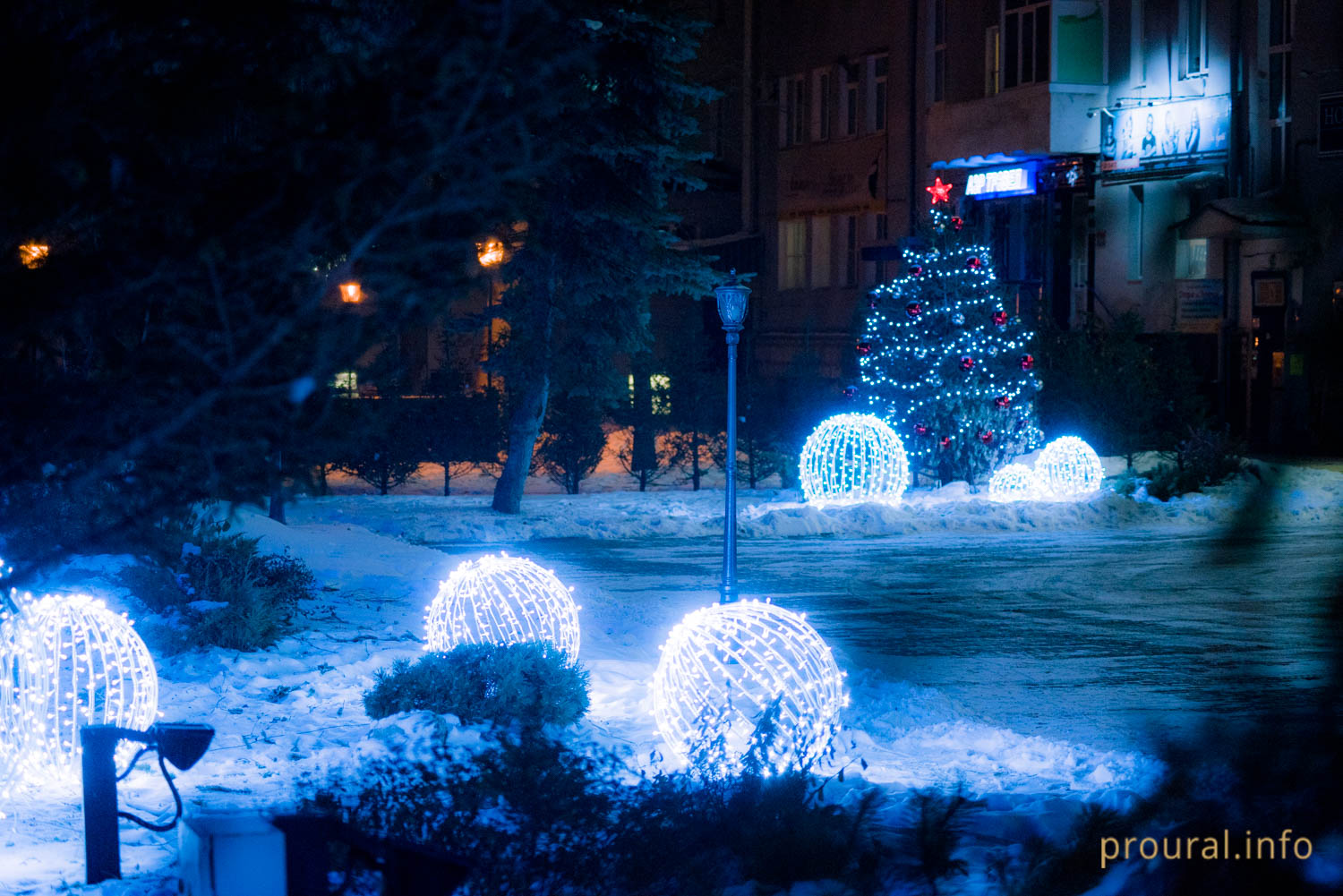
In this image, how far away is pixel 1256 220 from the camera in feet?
6.34

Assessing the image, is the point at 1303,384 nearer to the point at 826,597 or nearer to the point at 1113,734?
the point at 1113,734

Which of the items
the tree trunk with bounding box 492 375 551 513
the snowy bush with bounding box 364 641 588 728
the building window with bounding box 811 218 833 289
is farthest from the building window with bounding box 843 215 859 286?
the snowy bush with bounding box 364 641 588 728

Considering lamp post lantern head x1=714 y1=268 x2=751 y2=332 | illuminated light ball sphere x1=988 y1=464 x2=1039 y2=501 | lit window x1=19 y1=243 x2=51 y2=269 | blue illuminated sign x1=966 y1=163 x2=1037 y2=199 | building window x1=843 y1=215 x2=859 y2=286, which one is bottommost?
illuminated light ball sphere x1=988 y1=464 x2=1039 y2=501

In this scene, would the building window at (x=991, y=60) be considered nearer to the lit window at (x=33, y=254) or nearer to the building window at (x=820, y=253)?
the building window at (x=820, y=253)

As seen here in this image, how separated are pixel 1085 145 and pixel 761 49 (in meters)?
12.4

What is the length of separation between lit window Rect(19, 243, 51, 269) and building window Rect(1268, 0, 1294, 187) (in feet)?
11.6

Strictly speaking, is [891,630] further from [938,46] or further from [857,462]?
[938,46]

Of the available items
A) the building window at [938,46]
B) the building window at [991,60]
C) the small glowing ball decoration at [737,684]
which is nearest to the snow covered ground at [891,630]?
the small glowing ball decoration at [737,684]

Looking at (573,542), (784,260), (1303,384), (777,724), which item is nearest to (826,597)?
(573,542)

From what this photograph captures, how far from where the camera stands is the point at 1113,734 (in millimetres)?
7941

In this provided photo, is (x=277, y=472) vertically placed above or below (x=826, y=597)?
above

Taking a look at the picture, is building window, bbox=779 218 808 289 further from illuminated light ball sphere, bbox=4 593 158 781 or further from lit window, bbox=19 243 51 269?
lit window, bbox=19 243 51 269

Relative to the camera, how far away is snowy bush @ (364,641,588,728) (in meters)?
7.48

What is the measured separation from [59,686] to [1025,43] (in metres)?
26.7
